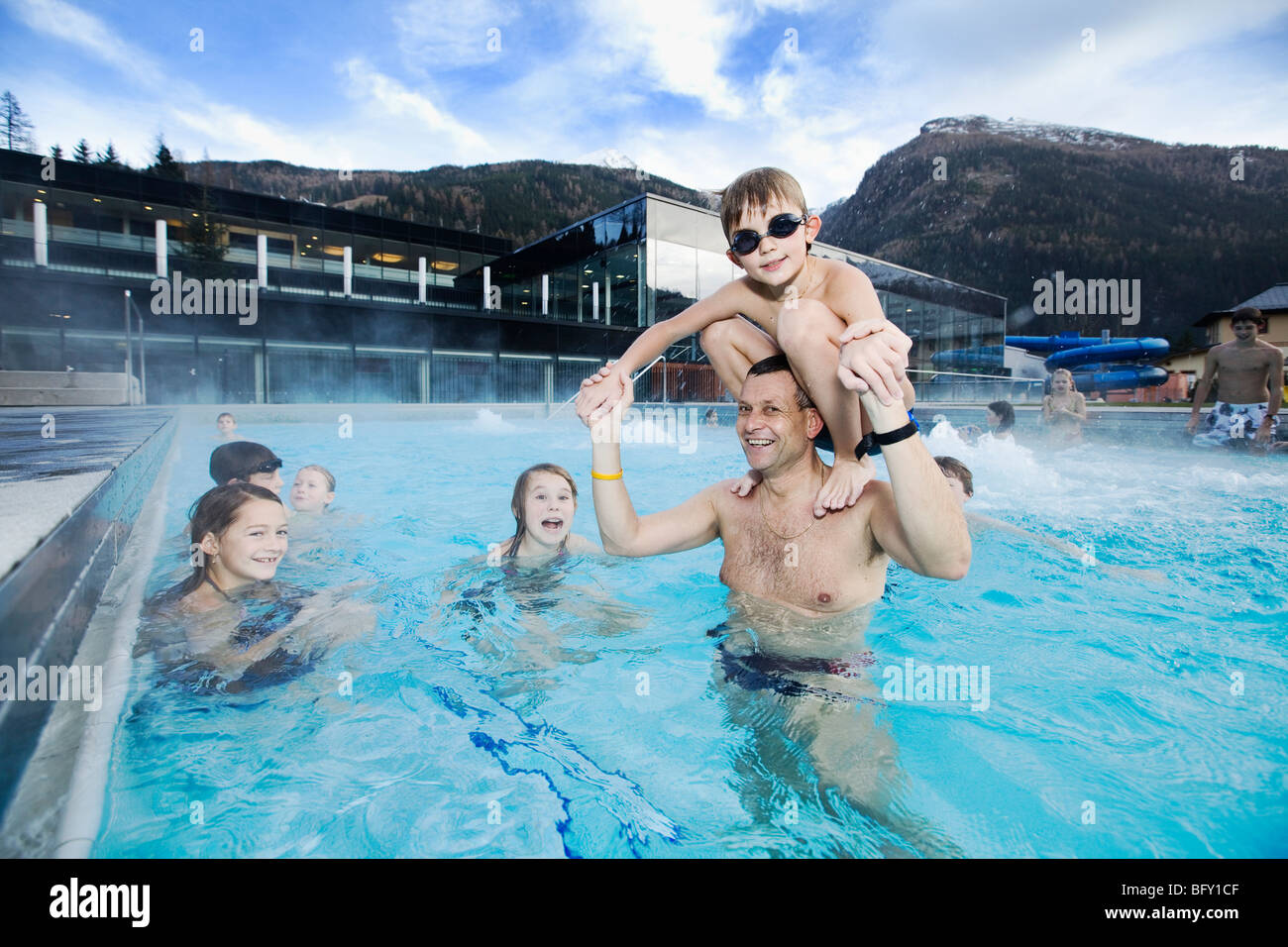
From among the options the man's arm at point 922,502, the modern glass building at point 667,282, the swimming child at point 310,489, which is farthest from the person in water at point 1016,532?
the modern glass building at point 667,282

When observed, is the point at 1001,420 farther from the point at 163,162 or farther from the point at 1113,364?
the point at 163,162

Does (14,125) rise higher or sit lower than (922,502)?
higher

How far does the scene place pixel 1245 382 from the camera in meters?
8.27

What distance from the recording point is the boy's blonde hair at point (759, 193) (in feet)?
7.77

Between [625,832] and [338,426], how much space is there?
47.3 ft

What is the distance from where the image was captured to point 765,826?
5.40ft

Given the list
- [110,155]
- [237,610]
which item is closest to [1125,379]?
[237,610]

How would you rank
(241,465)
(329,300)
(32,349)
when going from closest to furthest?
1. (241,465)
2. (32,349)
3. (329,300)

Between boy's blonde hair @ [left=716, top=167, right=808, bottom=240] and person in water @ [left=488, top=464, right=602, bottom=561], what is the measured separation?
1856 mm

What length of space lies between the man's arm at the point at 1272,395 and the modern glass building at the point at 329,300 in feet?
36.8

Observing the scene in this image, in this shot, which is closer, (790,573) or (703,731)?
(703,731)

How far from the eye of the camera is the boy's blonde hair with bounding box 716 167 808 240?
→ 7.77ft

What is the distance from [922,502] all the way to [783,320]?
966mm
